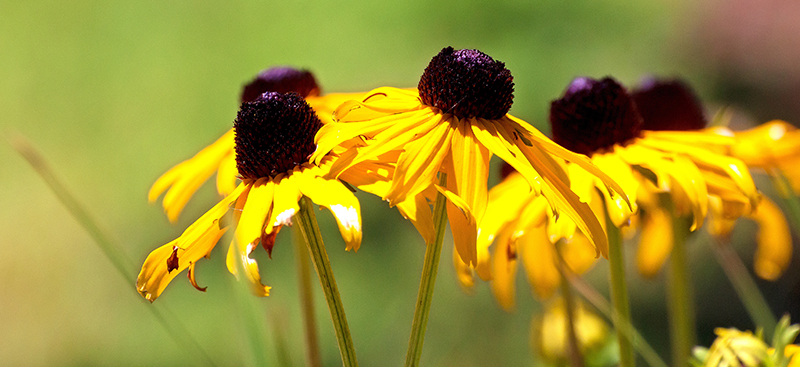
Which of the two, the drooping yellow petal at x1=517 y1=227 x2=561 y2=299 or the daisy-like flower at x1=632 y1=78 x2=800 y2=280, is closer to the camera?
the daisy-like flower at x1=632 y1=78 x2=800 y2=280

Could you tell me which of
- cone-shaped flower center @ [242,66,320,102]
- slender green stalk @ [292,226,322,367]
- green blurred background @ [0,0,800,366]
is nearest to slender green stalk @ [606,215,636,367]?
slender green stalk @ [292,226,322,367]

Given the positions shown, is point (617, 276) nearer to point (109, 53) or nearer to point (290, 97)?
point (290, 97)

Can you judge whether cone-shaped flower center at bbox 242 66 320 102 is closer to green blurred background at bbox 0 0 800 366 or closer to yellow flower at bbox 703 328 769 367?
yellow flower at bbox 703 328 769 367

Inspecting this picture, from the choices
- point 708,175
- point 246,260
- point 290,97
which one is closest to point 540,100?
point 708,175

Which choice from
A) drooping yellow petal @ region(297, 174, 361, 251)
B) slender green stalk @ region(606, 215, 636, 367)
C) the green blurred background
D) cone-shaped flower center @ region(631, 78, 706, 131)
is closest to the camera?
drooping yellow petal @ region(297, 174, 361, 251)

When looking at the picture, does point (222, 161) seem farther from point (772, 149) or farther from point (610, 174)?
point (772, 149)

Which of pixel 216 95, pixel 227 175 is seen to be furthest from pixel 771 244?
pixel 216 95

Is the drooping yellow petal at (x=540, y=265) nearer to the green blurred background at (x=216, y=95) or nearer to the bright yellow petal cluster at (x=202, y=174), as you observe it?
the bright yellow petal cluster at (x=202, y=174)

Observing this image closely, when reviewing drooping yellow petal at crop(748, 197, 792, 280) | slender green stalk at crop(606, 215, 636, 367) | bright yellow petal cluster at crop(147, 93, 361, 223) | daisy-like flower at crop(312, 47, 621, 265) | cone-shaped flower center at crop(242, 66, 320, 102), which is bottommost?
drooping yellow petal at crop(748, 197, 792, 280)
